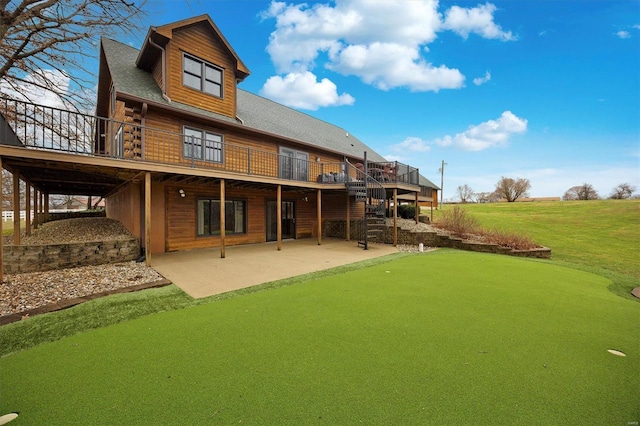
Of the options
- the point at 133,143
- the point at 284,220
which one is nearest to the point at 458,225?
the point at 284,220

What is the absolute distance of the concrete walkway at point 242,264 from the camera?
588 centimetres

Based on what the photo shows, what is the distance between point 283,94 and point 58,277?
26253mm

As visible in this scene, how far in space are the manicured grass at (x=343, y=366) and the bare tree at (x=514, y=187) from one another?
45952mm

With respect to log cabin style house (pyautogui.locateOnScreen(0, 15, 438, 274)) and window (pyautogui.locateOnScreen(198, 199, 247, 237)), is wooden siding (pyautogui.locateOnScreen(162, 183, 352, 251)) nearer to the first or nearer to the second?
log cabin style house (pyautogui.locateOnScreen(0, 15, 438, 274))

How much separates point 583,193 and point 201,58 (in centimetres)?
6130

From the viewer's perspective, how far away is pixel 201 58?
10539 millimetres

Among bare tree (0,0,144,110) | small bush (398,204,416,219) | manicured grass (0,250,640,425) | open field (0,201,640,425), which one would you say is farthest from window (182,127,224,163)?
small bush (398,204,416,219)

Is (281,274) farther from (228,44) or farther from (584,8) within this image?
(584,8)

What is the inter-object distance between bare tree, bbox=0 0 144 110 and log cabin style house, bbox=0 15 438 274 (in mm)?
907

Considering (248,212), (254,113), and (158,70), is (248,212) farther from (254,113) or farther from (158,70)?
(158,70)

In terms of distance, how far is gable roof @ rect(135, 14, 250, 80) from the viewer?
9.27m

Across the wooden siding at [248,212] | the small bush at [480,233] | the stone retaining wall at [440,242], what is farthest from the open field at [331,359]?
the small bush at [480,233]

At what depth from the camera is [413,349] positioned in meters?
2.86

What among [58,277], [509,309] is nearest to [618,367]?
[509,309]
